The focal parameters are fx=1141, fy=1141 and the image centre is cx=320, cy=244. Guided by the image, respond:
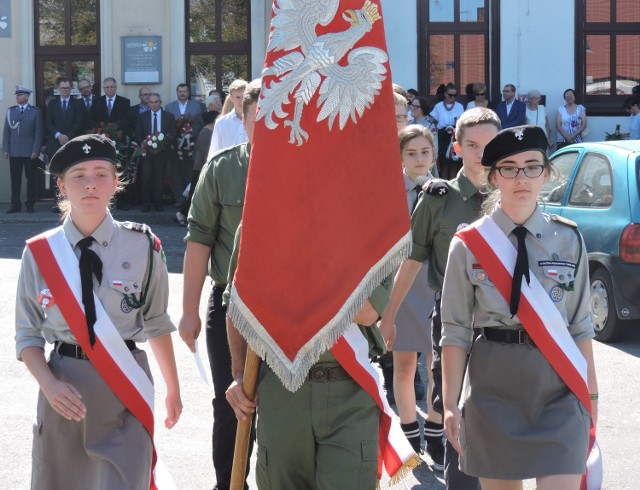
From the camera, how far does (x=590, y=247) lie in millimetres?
10297

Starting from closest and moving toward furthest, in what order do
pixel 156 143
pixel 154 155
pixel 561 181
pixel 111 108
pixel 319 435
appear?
pixel 319 435, pixel 561 181, pixel 156 143, pixel 154 155, pixel 111 108

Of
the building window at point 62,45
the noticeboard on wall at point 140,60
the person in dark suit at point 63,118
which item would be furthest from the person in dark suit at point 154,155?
the building window at point 62,45

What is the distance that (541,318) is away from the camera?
4.18 meters

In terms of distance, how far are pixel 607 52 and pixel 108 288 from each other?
68.3ft

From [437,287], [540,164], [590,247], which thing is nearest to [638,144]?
[590,247]

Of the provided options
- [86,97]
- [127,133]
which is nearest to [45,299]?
A: [127,133]

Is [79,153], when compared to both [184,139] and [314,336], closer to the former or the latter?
[314,336]

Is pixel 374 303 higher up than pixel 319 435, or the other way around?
pixel 374 303

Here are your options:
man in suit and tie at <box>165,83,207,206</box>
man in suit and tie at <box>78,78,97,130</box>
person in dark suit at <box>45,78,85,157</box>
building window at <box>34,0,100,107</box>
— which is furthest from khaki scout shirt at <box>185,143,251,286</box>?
building window at <box>34,0,100,107</box>

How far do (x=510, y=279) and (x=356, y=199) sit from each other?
0.73m

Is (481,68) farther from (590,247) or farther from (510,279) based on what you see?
(510,279)

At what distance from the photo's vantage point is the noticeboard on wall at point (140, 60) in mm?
22922

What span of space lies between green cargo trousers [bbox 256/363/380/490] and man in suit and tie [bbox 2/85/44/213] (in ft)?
60.0

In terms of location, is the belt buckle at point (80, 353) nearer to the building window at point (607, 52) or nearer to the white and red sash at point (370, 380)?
the white and red sash at point (370, 380)
